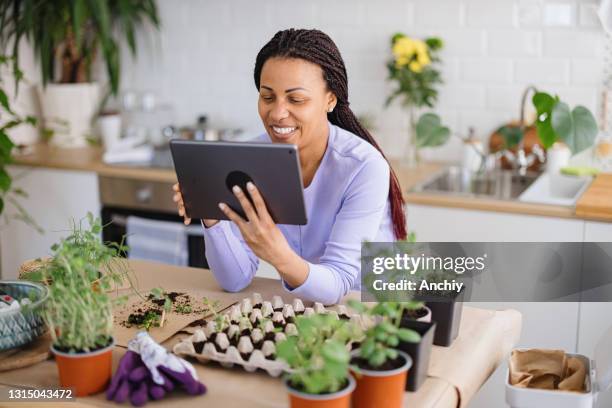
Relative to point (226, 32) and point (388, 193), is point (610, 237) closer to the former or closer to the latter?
point (388, 193)

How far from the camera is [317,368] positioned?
1.28 m

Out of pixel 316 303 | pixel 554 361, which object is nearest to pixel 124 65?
pixel 316 303

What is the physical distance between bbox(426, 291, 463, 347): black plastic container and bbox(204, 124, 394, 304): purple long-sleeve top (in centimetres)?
35

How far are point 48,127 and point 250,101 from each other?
3.69 ft

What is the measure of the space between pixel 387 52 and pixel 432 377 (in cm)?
243

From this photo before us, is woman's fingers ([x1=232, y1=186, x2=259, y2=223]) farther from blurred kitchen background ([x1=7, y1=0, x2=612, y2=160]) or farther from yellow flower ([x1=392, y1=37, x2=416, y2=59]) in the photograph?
blurred kitchen background ([x1=7, y1=0, x2=612, y2=160])

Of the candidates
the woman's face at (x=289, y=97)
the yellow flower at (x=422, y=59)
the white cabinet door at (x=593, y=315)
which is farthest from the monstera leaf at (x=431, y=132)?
the woman's face at (x=289, y=97)

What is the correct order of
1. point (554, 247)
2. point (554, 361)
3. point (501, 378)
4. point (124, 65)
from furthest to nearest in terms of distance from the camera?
1. point (124, 65)
2. point (554, 247)
3. point (501, 378)
4. point (554, 361)

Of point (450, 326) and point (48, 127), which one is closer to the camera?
point (450, 326)

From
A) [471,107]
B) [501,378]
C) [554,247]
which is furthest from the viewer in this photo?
[471,107]

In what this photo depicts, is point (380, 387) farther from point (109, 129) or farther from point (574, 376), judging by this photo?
point (109, 129)

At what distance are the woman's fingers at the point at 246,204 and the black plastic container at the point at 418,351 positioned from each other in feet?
1.47

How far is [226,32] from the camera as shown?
4090 millimetres

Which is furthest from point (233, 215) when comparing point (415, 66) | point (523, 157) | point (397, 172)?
point (523, 157)
